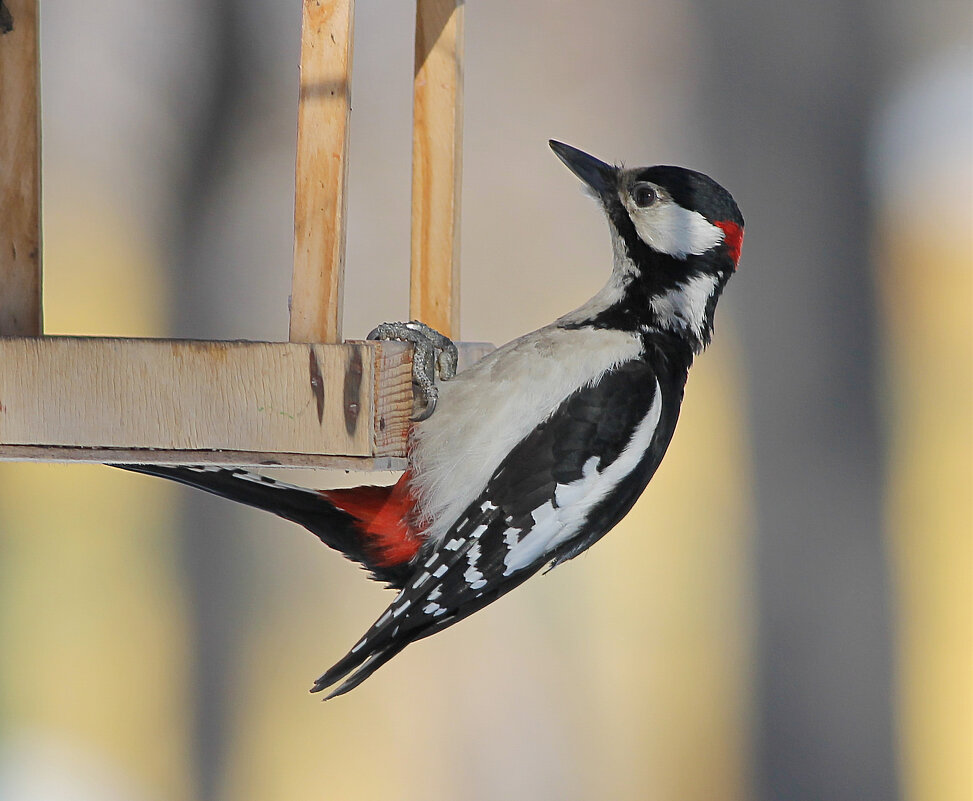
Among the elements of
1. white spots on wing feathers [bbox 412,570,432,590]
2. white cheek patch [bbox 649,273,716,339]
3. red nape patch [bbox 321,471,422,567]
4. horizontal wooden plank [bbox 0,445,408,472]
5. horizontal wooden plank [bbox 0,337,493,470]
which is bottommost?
white spots on wing feathers [bbox 412,570,432,590]

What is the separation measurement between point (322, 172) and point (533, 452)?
0.40 meters

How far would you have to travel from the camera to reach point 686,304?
1202mm

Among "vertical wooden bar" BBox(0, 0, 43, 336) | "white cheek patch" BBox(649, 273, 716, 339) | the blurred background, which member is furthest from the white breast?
the blurred background

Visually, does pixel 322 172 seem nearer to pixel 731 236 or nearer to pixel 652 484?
pixel 731 236

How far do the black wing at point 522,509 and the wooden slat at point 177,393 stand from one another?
30 cm

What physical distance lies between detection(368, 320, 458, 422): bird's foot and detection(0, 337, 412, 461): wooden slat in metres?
0.14

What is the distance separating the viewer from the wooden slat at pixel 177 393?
802 mm

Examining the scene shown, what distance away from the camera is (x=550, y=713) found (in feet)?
6.54

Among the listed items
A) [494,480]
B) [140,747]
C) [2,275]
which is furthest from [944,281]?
[140,747]

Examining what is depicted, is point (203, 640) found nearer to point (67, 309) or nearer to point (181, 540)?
point (181, 540)

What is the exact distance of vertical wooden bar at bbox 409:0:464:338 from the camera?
1.25 m

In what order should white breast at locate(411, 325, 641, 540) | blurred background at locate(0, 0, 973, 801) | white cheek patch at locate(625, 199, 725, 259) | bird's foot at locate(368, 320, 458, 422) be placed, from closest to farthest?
bird's foot at locate(368, 320, 458, 422), white breast at locate(411, 325, 641, 540), white cheek patch at locate(625, 199, 725, 259), blurred background at locate(0, 0, 973, 801)

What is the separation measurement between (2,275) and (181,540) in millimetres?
1118

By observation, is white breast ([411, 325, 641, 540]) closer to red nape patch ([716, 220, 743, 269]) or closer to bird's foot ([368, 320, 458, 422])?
bird's foot ([368, 320, 458, 422])
